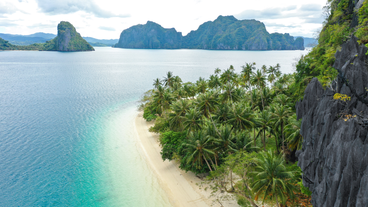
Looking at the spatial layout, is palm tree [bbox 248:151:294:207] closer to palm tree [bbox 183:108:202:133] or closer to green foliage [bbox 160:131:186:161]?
palm tree [bbox 183:108:202:133]

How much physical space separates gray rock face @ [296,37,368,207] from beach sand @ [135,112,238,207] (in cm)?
1423

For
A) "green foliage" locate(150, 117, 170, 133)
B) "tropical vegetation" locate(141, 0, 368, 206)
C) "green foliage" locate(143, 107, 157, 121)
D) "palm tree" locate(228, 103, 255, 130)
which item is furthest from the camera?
"green foliage" locate(143, 107, 157, 121)

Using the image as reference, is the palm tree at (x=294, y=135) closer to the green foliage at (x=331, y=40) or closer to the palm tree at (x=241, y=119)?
the palm tree at (x=241, y=119)

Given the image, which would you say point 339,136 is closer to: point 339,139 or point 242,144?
Result: point 339,139

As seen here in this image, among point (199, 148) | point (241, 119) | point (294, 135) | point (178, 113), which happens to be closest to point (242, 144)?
point (241, 119)

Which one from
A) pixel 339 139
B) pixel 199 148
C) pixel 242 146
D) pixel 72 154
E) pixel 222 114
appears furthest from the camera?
pixel 72 154

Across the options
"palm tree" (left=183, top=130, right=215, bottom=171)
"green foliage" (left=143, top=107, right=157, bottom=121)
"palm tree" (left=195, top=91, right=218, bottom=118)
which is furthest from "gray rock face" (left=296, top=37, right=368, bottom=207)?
"green foliage" (left=143, top=107, right=157, bottom=121)

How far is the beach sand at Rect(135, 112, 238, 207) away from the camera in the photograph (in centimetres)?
3262

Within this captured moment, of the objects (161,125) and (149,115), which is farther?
(149,115)

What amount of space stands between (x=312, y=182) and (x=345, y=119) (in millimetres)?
7358

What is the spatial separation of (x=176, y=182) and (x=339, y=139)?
26845mm

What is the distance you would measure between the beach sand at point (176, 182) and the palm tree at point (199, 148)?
4.01 meters

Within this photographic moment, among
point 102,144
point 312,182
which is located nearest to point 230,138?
point 312,182

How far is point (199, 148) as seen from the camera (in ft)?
116
